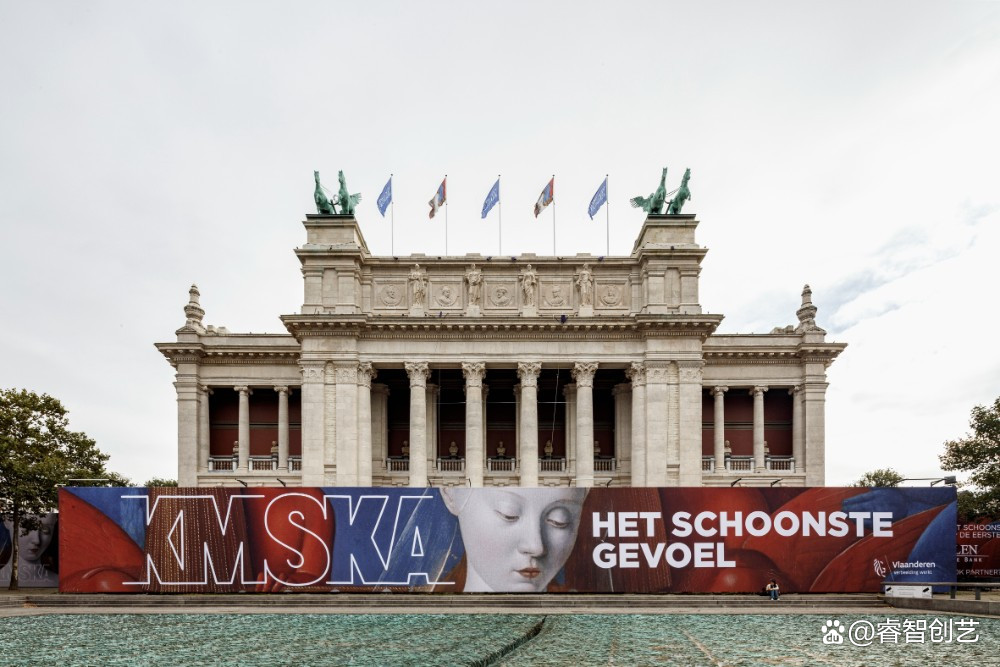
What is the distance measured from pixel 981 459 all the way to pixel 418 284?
3316cm

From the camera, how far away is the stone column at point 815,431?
46.6m

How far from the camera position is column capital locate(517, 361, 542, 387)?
145 ft

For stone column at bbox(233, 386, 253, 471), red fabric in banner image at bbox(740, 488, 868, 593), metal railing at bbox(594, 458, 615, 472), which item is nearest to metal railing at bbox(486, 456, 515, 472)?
metal railing at bbox(594, 458, 615, 472)

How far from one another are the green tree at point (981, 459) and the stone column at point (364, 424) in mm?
33299

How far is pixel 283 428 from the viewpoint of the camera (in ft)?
154

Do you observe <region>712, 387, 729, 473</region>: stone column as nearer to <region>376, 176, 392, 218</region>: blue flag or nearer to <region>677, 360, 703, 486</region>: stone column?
<region>677, 360, 703, 486</region>: stone column

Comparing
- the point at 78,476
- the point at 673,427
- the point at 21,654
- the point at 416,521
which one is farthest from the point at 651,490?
the point at 78,476

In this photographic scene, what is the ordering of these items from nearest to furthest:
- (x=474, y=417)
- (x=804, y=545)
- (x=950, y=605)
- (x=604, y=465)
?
1. (x=950, y=605)
2. (x=804, y=545)
3. (x=474, y=417)
4. (x=604, y=465)

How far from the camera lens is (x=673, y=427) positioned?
43688 millimetres

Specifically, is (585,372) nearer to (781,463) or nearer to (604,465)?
(604,465)

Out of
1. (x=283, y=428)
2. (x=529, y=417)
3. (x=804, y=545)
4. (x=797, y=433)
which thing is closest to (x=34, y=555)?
(x=283, y=428)

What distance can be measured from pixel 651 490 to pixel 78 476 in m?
28.5

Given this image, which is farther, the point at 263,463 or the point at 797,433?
the point at 797,433

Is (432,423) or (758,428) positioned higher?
(432,423)
